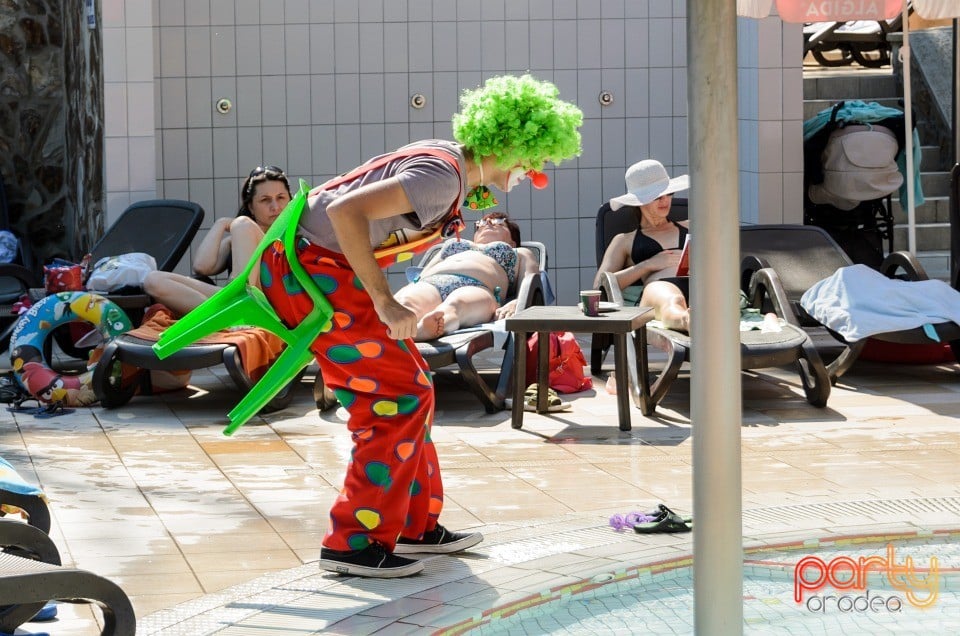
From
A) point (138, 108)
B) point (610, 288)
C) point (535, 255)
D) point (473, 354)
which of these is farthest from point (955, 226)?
point (138, 108)

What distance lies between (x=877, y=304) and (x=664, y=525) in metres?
3.44

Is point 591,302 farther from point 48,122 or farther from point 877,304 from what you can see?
point 48,122

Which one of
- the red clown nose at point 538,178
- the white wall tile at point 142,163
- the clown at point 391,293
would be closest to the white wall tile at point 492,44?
the white wall tile at point 142,163

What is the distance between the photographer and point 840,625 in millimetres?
3773

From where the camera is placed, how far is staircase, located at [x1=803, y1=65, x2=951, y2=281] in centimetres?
1134

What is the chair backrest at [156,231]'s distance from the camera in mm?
9031

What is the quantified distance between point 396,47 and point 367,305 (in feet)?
23.5

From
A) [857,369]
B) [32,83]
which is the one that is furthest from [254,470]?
[32,83]

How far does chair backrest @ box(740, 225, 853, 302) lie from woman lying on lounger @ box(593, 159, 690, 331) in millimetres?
578

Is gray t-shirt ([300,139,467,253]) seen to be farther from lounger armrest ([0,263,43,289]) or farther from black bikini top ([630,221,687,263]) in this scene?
lounger armrest ([0,263,43,289])

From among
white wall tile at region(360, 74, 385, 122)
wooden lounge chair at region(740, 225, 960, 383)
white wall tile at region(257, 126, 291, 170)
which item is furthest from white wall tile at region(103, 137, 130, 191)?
wooden lounge chair at region(740, 225, 960, 383)

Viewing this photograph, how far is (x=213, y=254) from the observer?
834cm

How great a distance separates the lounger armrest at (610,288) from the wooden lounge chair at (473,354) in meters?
0.50

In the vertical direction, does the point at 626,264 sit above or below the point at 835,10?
below
